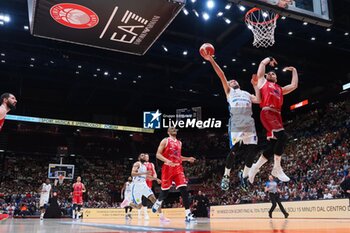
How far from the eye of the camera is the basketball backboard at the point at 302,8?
6602mm

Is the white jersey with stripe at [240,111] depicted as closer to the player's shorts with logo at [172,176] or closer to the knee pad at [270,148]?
A: the knee pad at [270,148]

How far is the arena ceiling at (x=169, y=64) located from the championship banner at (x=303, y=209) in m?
7.60

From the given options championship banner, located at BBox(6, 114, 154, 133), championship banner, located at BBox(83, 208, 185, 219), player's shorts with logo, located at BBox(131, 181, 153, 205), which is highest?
championship banner, located at BBox(6, 114, 154, 133)

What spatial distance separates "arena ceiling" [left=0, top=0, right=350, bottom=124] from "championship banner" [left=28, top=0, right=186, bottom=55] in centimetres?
916

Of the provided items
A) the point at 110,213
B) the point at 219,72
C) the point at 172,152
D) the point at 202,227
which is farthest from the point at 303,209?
the point at 110,213

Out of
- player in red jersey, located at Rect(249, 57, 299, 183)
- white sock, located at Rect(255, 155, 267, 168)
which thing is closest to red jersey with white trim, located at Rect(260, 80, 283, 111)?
player in red jersey, located at Rect(249, 57, 299, 183)

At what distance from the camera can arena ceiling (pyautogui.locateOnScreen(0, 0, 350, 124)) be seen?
1698 centimetres

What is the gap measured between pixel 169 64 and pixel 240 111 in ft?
56.7

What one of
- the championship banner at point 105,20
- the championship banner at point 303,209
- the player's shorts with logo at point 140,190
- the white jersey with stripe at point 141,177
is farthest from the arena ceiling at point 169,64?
the championship banner at point 105,20

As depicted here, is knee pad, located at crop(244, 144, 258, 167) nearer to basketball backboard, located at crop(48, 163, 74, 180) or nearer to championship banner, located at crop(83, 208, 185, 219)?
championship banner, located at crop(83, 208, 185, 219)

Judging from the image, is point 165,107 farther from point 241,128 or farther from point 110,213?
point 241,128

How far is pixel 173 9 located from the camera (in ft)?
17.5

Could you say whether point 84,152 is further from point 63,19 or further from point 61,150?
point 63,19

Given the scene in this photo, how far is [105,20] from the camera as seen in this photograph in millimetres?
5570
